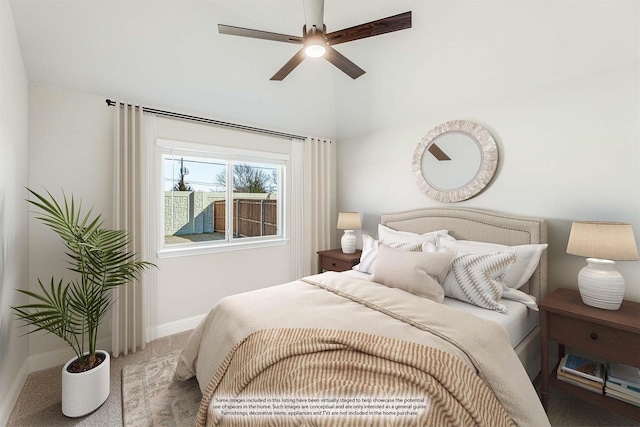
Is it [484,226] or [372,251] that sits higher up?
[484,226]

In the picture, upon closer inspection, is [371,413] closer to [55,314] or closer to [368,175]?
[55,314]

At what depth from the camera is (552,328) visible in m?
1.81

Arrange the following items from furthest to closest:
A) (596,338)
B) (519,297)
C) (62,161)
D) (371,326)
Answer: (62,161), (519,297), (596,338), (371,326)

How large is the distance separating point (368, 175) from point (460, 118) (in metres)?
1.26

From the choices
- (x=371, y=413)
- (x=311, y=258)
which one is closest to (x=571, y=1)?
(x=371, y=413)

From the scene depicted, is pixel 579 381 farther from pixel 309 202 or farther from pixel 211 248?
pixel 211 248

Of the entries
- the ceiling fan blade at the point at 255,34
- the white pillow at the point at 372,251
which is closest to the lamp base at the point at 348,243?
the white pillow at the point at 372,251

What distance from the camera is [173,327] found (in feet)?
9.38

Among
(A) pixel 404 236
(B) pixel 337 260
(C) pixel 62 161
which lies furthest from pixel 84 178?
(A) pixel 404 236

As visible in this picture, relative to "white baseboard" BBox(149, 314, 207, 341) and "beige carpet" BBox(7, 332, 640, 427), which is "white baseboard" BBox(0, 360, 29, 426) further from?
"white baseboard" BBox(149, 314, 207, 341)

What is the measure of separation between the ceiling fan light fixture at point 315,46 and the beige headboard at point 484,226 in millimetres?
1854

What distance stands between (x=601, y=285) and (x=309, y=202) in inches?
110

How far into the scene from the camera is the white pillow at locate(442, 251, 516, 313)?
Result: 1.91 m

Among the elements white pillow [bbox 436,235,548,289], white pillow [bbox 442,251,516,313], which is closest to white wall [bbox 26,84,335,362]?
white pillow [bbox 442,251,516,313]
